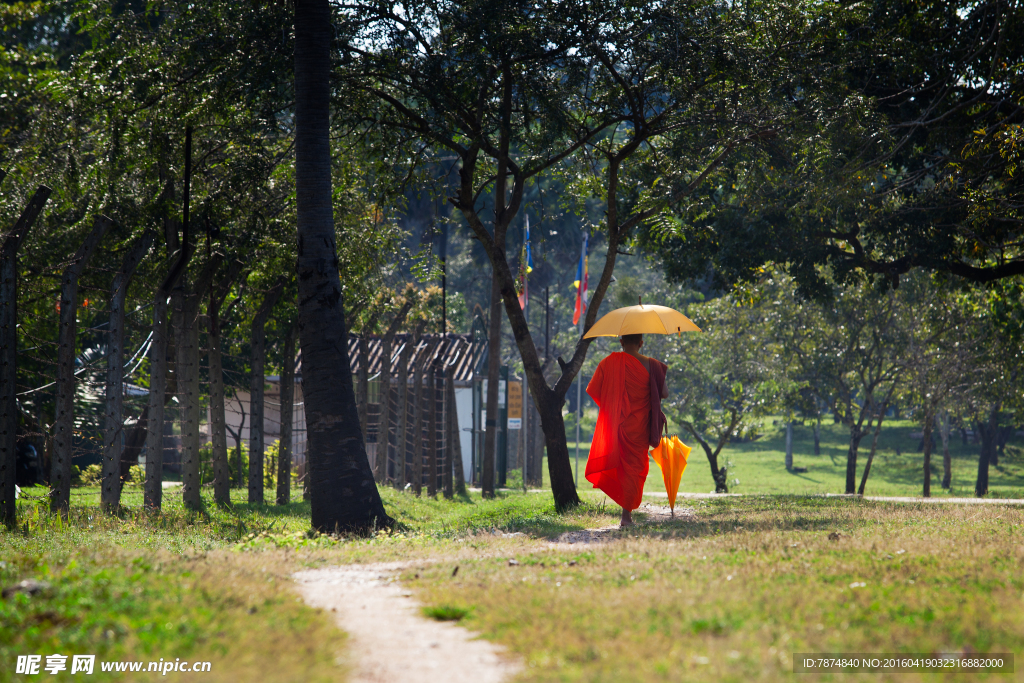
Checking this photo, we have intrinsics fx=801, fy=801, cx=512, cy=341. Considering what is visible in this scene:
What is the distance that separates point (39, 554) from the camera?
6.06 m

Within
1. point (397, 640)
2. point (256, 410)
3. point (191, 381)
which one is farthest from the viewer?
point (256, 410)

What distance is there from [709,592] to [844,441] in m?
48.0

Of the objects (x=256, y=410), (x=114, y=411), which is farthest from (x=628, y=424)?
(x=256, y=410)

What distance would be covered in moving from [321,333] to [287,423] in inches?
257

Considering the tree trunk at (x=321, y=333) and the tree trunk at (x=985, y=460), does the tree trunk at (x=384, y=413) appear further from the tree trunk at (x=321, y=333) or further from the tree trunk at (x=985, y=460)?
the tree trunk at (x=985, y=460)

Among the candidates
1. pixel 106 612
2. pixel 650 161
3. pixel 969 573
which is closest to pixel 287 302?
pixel 650 161

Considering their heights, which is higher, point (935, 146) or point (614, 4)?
point (614, 4)

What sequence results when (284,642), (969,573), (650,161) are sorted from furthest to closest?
1. (650,161)
2. (969,573)
3. (284,642)

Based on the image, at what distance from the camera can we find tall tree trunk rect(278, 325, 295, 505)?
14320 mm

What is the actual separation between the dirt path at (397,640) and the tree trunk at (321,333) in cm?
310

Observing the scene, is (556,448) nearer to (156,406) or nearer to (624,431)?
(624,431)

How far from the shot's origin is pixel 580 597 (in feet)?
15.7

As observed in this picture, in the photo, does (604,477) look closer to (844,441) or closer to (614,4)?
(614,4)

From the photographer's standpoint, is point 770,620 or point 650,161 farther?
point 650,161
